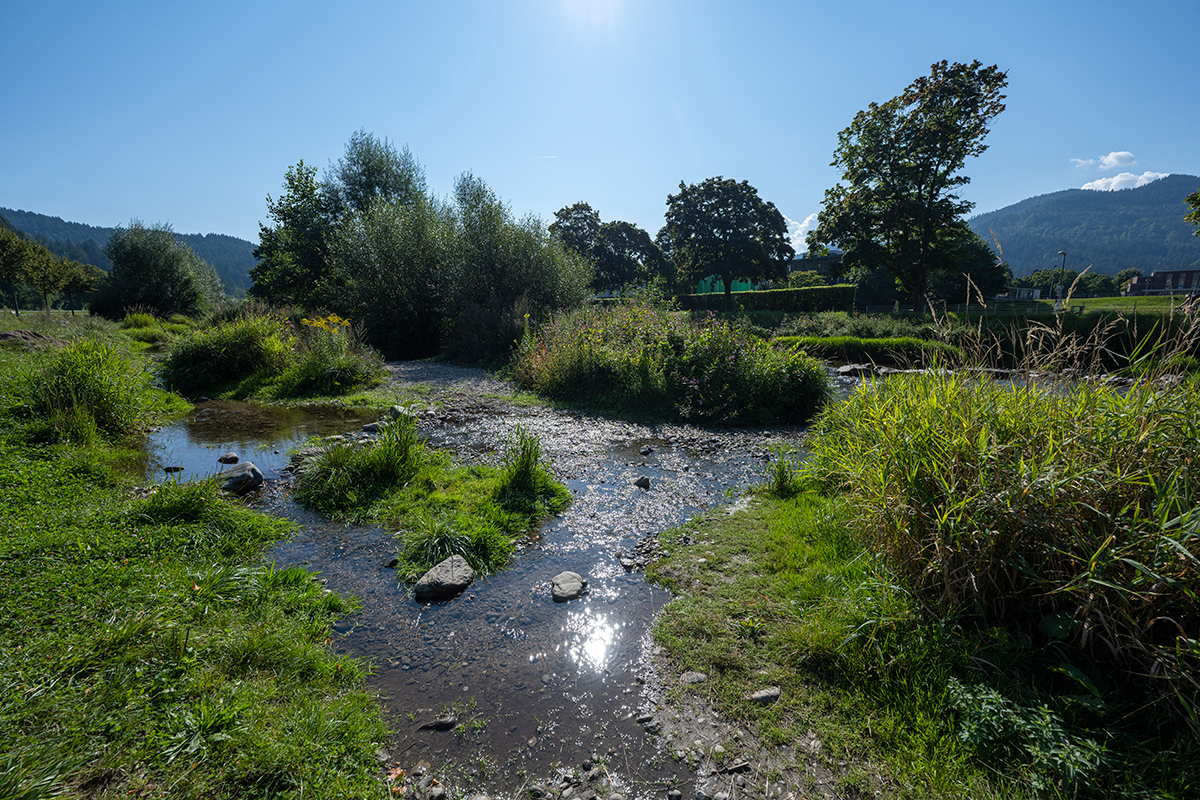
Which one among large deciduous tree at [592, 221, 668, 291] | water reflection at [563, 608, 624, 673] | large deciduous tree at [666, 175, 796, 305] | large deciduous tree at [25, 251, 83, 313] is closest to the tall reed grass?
water reflection at [563, 608, 624, 673]

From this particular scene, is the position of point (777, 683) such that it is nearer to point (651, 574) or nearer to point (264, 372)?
point (651, 574)

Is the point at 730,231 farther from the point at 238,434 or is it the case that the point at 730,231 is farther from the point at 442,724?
the point at 442,724

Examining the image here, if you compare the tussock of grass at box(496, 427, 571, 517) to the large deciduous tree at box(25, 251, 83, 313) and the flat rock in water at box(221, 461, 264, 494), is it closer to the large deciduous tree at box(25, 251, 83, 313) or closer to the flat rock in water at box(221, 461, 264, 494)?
the flat rock in water at box(221, 461, 264, 494)

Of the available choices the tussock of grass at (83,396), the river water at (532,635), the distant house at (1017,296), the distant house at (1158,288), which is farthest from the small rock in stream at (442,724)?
the tussock of grass at (83,396)

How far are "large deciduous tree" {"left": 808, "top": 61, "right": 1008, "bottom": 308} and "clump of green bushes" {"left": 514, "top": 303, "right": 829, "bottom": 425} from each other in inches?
815

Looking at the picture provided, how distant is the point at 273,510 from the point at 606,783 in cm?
454

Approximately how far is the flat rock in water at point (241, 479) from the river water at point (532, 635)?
239mm

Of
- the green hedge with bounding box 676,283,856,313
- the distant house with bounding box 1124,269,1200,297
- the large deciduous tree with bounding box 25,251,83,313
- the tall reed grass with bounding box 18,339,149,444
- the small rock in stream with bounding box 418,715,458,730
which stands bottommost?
the small rock in stream with bounding box 418,715,458,730

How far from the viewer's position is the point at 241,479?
17.8 ft

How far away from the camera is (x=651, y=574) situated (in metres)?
4.03

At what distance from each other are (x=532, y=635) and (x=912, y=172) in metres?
30.3

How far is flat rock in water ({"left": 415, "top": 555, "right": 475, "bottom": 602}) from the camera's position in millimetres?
3723

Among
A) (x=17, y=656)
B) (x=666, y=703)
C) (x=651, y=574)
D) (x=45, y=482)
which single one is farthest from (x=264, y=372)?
(x=666, y=703)

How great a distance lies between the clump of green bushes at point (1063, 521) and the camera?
83.5 inches
